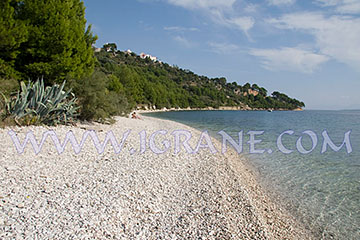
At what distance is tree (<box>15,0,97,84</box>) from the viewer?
14438mm

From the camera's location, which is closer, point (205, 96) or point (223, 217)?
point (223, 217)

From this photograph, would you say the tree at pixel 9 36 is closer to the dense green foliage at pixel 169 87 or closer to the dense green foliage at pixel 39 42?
the dense green foliage at pixel 39 42

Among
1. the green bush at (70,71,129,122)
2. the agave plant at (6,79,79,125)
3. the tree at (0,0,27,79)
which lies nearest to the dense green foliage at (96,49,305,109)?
the green bush at (70,71,129,122)

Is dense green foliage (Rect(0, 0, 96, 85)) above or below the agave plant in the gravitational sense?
above

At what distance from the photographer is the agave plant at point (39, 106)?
1051 centimetres

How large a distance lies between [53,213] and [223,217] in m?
3.18

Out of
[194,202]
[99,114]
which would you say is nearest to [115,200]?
[194,202]

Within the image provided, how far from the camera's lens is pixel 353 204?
6766mm

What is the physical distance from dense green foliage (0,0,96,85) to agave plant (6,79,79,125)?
2.69 m

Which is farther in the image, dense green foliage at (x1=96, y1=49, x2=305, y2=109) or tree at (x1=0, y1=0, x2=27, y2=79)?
dense green foliage at (x1=96, y1=49, x2=305, y2=109)

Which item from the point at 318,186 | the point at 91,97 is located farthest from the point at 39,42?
the point at 318,186

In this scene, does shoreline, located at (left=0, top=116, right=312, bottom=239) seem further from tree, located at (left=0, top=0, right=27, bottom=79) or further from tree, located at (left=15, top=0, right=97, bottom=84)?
tree, located at (left=15, top=0, right=97, bottom=84)

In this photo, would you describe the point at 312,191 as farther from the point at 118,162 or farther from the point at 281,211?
the point at 118,162

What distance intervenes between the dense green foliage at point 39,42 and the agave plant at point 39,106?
2690mm
